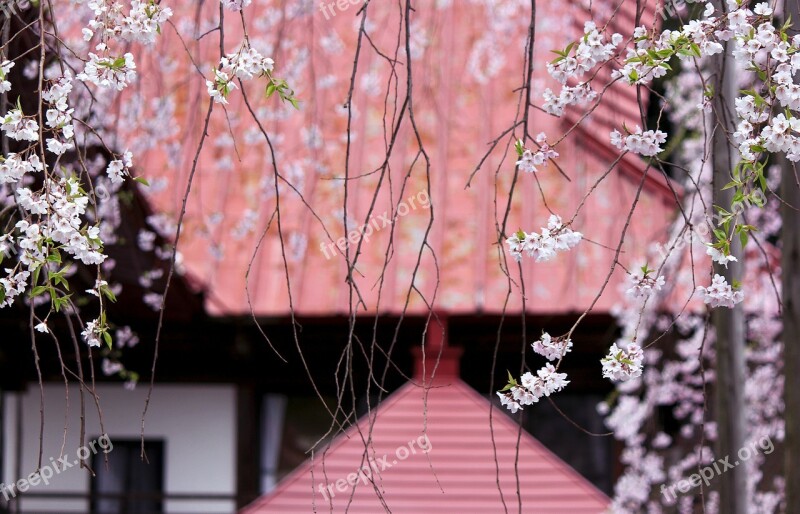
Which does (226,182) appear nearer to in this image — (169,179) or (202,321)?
(169,179)

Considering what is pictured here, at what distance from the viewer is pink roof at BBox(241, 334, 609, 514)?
161 inches

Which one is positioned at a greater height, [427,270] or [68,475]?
[427,270]

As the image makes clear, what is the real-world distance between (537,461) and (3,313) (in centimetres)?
306

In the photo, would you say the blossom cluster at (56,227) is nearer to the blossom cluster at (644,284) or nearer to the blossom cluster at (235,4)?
the blossom cluster at (235,4)

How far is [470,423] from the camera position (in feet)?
14.2

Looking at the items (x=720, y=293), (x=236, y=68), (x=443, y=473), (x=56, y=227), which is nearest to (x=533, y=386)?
(x=720, y=293)

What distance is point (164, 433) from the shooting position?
632cm

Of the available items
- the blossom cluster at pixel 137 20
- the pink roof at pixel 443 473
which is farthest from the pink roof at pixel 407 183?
the blossom cluster at pixel 137 20

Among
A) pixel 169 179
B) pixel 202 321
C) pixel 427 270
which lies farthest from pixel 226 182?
pixel 427 270

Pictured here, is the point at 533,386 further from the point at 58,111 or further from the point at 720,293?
the point at 58,111

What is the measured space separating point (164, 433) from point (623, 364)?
15.0 ft

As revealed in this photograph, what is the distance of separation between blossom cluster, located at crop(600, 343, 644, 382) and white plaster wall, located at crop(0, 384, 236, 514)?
14.1 feet

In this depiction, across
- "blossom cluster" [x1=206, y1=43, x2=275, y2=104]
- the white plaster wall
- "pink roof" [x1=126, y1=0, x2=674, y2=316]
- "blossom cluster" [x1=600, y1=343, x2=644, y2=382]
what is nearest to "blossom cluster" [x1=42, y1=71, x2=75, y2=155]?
"blossom cluster" [x1=206, y1=43, x2=275, y2=104]

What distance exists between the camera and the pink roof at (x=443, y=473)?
409 cm
